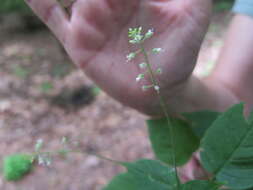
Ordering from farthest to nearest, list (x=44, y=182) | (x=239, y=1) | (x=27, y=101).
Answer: (x=27, y=101) < (x=44, y=182) < (x=239, y=1)

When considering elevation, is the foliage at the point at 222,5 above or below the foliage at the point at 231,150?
below

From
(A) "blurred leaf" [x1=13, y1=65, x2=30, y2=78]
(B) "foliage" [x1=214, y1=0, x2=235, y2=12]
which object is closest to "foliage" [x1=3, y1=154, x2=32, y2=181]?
(A) "blurred leaf" [x1=13, y1=65, x2=30, y2=78]

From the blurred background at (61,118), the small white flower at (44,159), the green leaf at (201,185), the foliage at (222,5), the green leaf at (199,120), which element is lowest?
the blurred background at (61,118)

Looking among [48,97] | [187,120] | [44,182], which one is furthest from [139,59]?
[48,97]

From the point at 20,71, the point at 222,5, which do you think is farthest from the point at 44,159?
the point at 222,5

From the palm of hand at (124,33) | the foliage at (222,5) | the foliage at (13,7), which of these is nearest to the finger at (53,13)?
the palm of hand at (124,33)

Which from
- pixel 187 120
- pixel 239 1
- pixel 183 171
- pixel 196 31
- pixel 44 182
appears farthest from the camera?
pixel 44 182

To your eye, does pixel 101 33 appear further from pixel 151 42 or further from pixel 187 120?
pixel 187 120

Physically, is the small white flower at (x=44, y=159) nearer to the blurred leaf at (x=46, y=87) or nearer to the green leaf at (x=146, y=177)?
the green leaf at (x=146, y=177)
